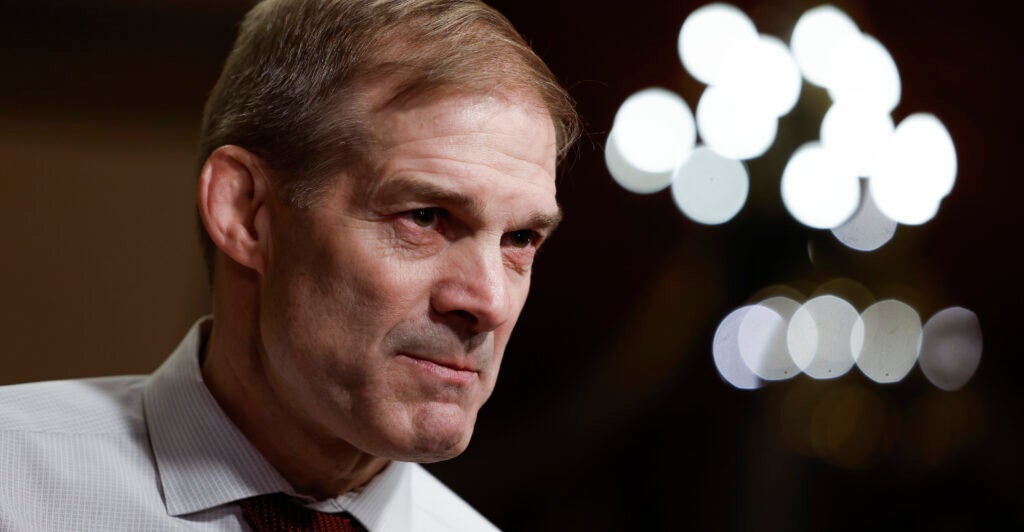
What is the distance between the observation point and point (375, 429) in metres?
1.20

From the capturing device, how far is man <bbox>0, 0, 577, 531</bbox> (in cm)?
120

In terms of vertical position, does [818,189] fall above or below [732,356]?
above

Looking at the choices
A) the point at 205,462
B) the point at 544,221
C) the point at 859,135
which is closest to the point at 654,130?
the point at 859,135

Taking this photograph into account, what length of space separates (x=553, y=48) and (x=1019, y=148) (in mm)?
1137

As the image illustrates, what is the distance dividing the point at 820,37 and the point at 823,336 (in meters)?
0.74

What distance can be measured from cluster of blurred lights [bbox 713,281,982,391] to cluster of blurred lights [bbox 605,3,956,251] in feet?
0.62

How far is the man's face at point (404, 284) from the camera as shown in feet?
3.89

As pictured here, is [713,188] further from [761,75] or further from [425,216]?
[425,216]

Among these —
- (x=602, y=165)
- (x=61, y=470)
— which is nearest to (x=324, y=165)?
(x=61, y=470)

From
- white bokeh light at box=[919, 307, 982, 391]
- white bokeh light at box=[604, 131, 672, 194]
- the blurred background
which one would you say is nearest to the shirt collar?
the blurred background

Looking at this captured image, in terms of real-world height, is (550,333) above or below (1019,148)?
below

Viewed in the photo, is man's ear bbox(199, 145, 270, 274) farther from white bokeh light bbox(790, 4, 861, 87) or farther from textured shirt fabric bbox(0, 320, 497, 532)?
white bokeh light bbox(790, 4, 861, 87)

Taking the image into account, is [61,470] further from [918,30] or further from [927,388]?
[918,30]

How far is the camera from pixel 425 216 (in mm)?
1224
